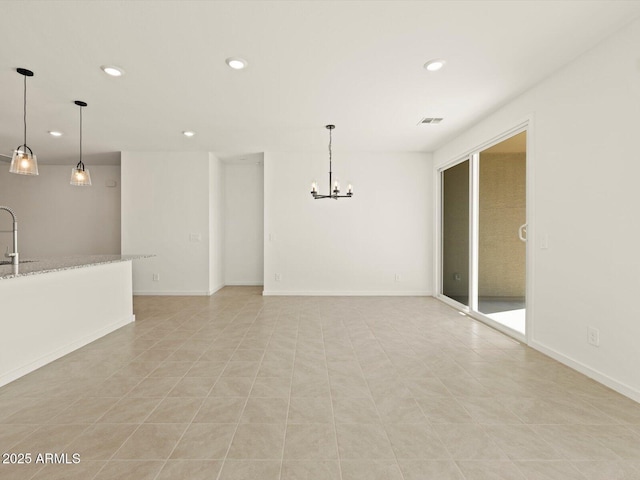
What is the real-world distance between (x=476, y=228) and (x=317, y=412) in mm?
3697

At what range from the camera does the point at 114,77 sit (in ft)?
10.1

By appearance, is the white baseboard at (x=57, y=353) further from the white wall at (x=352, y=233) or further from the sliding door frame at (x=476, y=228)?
the sliding door frame at (x=476, y=228)

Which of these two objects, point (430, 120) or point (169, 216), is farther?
point (169, 216)

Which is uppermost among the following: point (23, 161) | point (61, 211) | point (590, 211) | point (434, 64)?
point (434, 64)

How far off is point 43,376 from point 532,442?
12.1ft

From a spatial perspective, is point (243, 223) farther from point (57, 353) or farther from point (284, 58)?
point (284, 58)

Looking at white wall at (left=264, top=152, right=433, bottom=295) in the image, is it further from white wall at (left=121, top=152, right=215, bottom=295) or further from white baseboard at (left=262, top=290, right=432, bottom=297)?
white wall at (left=121, top=152, right=215, bottom=295)

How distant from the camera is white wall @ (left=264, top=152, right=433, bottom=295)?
604 centimetres

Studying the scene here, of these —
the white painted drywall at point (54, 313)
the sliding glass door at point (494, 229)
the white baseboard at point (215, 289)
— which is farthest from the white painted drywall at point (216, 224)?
the sliding glass door at point (494, 229)

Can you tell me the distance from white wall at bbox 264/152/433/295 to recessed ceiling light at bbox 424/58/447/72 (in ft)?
10.4

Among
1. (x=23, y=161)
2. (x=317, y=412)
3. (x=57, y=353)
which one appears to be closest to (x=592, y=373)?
(x=317, y=412)

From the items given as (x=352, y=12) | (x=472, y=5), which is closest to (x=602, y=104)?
(x=472, y=5)

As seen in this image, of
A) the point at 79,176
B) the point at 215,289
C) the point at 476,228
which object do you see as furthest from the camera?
the point at 215,289

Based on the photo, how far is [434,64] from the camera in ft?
9.20
